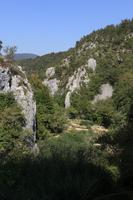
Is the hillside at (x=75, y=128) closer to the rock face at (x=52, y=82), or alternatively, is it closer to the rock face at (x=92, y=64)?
the rock face at (x=92, y=64)

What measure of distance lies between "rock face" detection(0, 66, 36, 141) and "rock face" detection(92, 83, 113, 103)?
176ft

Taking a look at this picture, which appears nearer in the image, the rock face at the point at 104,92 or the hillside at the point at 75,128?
the hillside at the point at 75,128

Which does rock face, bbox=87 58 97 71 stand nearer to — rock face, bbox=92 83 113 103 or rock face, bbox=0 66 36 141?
rock face, bbox=92 83 113 103

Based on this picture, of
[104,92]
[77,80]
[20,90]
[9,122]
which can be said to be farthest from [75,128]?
[77,80]

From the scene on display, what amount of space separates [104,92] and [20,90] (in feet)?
187

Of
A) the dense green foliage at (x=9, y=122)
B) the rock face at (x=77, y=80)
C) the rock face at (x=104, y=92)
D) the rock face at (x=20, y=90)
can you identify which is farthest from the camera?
the rock face at (x=77, y=80)

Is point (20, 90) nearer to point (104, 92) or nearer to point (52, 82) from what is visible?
point (104, 92)

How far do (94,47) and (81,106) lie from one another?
1076 inches

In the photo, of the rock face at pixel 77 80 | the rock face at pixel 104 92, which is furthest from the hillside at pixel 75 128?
the rock face at pixel 77 80

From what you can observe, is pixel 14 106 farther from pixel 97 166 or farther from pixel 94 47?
pixel 94 47

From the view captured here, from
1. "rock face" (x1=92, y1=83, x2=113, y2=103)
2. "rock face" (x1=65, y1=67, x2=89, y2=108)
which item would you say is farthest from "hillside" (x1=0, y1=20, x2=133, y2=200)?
"rock face" (x1=65, y1=67, x2=89, y2=108)

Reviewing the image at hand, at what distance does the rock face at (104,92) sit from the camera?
95.4 m

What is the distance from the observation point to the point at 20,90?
135ft

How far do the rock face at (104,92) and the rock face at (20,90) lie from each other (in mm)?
53779
